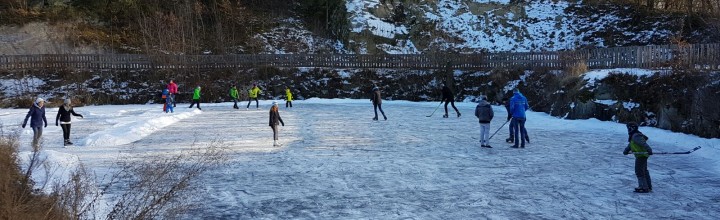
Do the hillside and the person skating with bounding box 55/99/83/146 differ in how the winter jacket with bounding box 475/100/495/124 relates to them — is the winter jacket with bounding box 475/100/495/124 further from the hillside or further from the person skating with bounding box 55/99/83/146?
the hillside

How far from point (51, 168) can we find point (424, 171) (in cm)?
656

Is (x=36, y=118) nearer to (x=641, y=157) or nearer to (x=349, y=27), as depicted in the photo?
(x=641, y=157)

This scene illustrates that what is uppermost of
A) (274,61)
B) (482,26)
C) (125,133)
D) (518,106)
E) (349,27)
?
(482,26)

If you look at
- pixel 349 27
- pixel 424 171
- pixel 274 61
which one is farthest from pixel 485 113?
pixel 349 27

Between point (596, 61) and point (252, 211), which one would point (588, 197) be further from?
point (596, 61)

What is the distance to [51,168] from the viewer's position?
27.5 feet

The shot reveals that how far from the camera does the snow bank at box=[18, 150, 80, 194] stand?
686cm

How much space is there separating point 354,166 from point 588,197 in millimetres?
4289

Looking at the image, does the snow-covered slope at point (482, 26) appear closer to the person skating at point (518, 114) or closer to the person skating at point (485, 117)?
the person skating at point (518, 114)

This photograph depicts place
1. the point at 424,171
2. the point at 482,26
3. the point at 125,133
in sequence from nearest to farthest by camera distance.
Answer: the point at 424,171, the point at 125,133, the point at 482,26

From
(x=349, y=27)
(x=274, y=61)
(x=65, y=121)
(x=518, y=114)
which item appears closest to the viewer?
(x=518, y=114)

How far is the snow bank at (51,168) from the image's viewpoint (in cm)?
686

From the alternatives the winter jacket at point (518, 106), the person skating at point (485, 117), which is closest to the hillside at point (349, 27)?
the winter jacket at point (518, 106)

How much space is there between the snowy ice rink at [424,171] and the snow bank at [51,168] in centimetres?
24
